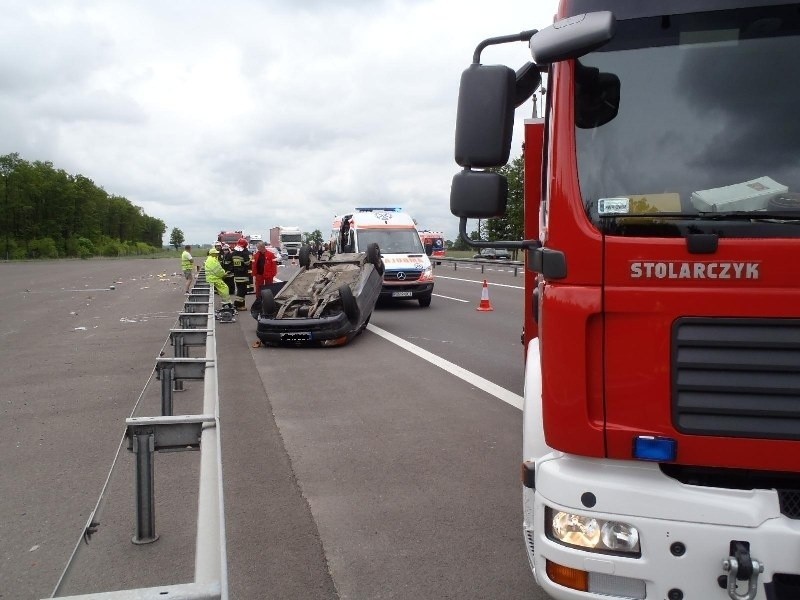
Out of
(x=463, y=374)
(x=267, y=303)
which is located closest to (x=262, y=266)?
(x=267, y=303)

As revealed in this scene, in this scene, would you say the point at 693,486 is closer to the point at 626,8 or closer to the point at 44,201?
the point at 626,8

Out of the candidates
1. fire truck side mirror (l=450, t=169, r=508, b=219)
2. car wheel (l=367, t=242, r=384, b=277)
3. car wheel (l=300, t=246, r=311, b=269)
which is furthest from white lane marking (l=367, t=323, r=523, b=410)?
fire truck side mirror (l=450, t=169, r=508, b=219)

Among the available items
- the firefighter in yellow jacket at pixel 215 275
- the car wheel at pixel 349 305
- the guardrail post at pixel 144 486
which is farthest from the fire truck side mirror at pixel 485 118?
the firefighter in yellow jacket at pixel 215 275

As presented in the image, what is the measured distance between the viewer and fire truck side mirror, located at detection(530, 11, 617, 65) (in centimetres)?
299

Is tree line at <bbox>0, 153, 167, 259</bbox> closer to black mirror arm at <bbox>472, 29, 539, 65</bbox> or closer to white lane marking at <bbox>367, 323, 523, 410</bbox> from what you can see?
white lane marking at <bbox>367, 323, 523, 410</bbox>

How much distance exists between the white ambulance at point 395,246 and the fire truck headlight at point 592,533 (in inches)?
593

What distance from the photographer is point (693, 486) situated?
2719mm

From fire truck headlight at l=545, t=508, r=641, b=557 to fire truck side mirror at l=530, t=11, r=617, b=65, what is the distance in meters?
1.82

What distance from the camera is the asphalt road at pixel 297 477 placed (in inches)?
159

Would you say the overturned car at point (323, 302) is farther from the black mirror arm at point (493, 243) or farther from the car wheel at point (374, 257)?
the black mirror arm at point (493, 243)

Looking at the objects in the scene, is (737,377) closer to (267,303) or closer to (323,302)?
(323,302)

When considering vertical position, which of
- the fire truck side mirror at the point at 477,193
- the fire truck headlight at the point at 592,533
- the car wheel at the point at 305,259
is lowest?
the fire truck headlight at the point at 592,533

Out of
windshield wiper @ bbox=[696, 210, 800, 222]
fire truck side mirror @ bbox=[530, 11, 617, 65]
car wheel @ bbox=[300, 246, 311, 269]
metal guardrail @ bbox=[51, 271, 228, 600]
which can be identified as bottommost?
metal guardrail @ bbox=[51, 271, 228, 600]

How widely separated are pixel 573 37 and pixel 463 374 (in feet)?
23.1
